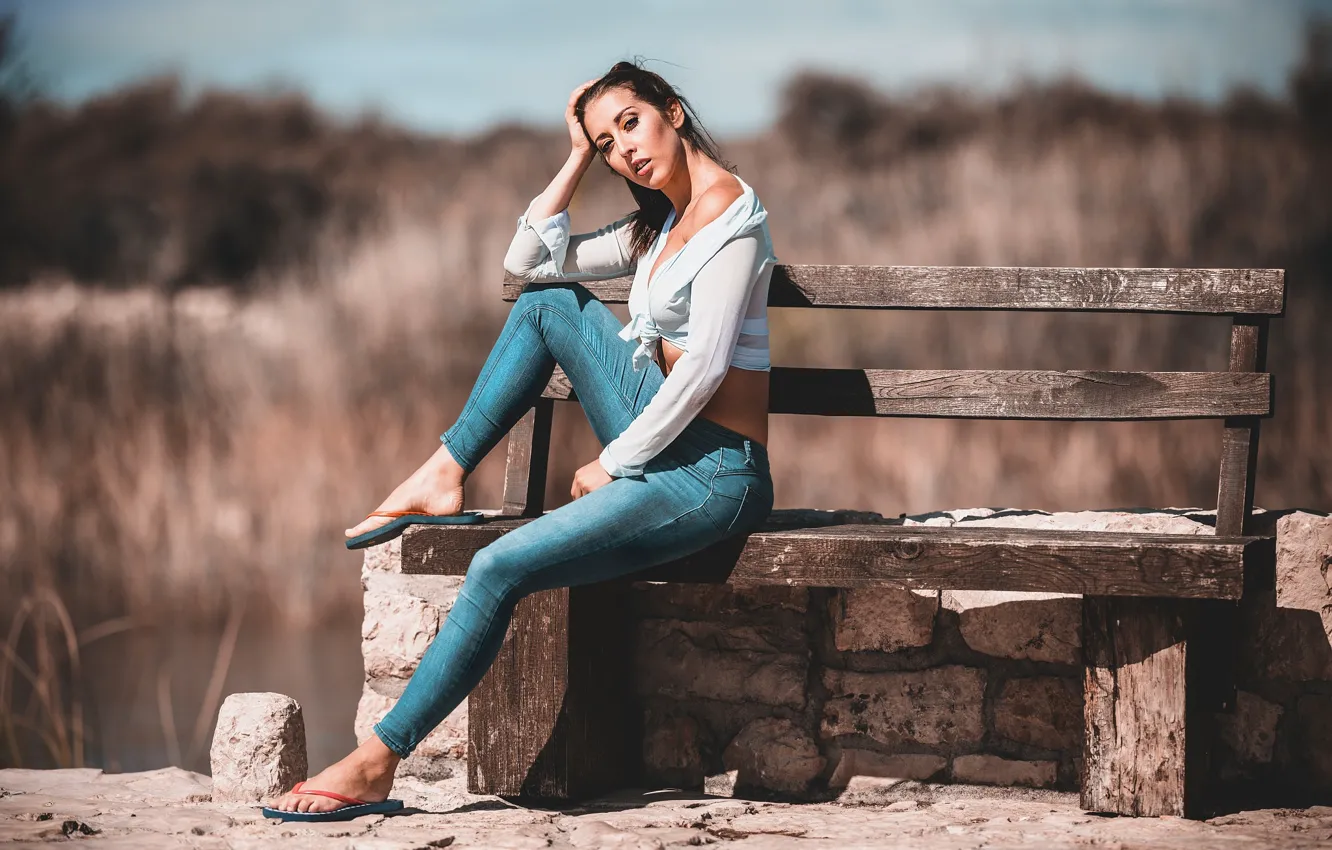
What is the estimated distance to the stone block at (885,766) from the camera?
3.35 meters

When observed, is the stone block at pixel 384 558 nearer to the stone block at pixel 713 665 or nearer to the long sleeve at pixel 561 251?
the stone block at pixel 713 665

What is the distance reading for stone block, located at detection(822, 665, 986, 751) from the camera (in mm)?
3330

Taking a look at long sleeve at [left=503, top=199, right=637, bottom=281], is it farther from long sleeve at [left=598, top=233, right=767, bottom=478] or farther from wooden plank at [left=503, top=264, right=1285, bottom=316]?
long sleeve at [left=598, top=233, right=767, bottom=478]

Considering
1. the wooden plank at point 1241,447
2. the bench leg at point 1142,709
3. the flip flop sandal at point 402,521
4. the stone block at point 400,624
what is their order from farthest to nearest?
the stone block at point 400,624 < the flip flop sandal at point 402,521 < the wooden plank at point 1241,447 < the bench leg at point 1142,709

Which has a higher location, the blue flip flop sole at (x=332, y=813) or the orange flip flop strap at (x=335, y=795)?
the orange flip flop strap at (x=335, y=795)

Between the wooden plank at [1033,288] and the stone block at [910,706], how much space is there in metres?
0.90

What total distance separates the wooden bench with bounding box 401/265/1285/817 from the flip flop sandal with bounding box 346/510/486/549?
1.4 inches

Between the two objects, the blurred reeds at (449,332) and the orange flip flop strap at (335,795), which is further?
the blurred reeds at (449,332)

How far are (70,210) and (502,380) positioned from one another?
17.0 metres

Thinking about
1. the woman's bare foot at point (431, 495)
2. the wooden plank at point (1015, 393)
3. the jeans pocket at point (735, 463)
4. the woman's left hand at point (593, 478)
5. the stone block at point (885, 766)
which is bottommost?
the stone block at point (885, 766)

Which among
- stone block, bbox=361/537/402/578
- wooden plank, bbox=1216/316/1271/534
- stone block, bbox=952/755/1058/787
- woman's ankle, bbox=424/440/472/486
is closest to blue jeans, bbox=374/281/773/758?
woman's ankle, bbox=424/440/472/486

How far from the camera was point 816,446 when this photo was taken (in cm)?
822

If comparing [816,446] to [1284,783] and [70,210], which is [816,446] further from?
[70,210]

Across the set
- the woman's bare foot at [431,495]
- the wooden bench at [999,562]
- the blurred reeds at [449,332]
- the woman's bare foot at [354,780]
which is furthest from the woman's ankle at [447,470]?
the blurred reeds at [449,332]
